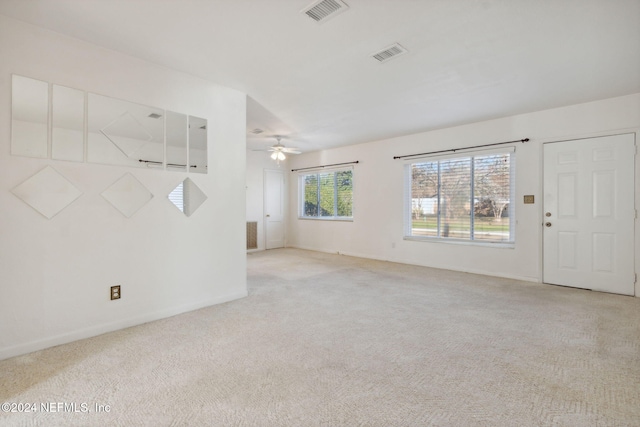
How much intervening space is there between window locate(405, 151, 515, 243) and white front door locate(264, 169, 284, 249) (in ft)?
11.6

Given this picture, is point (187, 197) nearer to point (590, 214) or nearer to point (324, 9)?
point (324, 9)

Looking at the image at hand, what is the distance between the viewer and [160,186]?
10.4 ft

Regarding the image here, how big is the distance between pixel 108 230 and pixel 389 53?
3014 millimetres

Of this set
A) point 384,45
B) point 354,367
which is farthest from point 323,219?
point 354,367

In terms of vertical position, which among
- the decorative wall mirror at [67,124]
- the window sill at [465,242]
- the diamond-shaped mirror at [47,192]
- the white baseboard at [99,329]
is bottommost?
the white baseboard at [99,329]

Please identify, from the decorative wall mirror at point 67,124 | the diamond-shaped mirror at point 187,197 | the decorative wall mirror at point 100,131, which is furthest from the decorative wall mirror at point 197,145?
the decorative wall mirror at point 67,124

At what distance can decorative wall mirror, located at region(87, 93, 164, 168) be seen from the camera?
2.75 m

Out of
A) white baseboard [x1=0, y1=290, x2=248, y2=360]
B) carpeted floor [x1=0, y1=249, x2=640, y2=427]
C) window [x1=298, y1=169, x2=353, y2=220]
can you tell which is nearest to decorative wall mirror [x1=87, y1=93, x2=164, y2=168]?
white baseboard [x1=0, y1=290, x2=248, y2=360]

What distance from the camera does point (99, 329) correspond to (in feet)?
9.00

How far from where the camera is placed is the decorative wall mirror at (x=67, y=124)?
100 inches

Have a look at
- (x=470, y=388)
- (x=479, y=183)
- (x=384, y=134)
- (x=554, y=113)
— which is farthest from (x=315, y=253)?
(x=470, y=388)

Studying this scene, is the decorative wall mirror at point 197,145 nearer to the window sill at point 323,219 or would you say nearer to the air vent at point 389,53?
the air vent at point 389,53

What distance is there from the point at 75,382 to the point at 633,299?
5646 mm

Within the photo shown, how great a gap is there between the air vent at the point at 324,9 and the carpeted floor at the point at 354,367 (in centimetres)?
251
